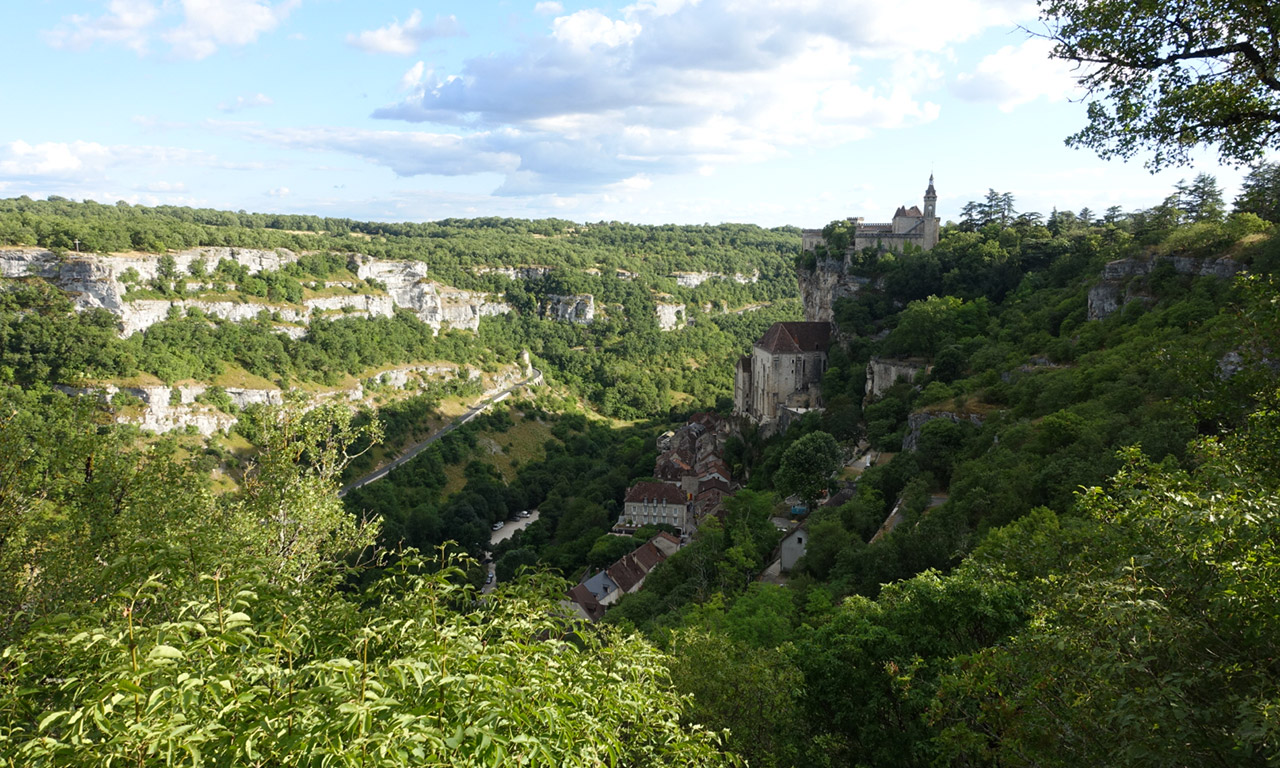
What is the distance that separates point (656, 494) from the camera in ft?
161

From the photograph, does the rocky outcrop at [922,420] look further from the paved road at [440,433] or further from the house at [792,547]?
the paved road at [440,433]

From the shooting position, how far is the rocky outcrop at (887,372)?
44.5 metres

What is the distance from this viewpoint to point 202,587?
7211 mm

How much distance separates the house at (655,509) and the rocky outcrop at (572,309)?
70.4 meters

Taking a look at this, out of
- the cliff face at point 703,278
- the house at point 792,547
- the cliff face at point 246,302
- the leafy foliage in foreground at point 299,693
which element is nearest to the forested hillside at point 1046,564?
the house at point 792,547

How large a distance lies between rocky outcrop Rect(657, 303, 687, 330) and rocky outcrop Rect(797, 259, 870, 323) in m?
51.8

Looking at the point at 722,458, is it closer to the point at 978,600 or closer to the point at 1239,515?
the point at 978,600

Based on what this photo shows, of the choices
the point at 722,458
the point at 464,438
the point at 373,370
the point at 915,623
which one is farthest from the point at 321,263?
the point at 915,623

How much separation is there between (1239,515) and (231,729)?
8.33 metres

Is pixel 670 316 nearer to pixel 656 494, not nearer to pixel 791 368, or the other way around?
pixel 791 368

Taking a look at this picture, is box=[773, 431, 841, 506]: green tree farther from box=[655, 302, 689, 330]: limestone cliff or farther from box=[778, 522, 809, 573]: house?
box=[655, 302, 689, 330]: limestone cliff

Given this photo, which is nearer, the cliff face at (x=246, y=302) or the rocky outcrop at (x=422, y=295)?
the cliff face at (x=246, y=302)

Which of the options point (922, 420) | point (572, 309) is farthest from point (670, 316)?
point (922, 420)

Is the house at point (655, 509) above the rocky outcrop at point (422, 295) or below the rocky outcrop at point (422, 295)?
below
